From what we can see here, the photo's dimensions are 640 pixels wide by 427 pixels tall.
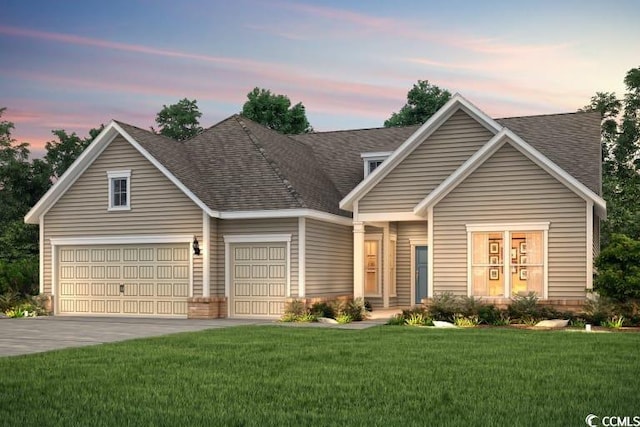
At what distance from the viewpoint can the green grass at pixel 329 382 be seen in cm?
903

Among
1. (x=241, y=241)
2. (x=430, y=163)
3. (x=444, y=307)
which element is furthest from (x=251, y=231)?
(x=444, y=307)

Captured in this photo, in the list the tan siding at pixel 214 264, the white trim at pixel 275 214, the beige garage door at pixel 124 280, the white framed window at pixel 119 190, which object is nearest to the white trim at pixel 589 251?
the white trim at pixel 275 214

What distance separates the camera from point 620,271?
2020 centimetres

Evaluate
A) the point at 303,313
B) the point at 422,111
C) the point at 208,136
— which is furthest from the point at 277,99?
the point at 303,313

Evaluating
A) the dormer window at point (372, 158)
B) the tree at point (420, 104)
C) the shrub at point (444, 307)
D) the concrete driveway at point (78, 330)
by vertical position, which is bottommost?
the concrete driveway at point (78, 330)

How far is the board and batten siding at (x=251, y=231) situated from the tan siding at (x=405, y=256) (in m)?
5.15

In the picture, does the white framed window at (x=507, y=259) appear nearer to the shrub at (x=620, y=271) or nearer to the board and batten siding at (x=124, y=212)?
the shrub at (x=620, y=271)

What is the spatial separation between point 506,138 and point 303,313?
25.5ft

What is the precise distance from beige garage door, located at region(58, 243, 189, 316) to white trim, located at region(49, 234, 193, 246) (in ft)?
0.82

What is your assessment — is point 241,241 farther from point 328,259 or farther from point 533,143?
point 533,143

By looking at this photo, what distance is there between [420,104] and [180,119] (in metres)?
14.9

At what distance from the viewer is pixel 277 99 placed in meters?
45.1

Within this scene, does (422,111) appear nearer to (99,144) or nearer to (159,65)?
(159,65)

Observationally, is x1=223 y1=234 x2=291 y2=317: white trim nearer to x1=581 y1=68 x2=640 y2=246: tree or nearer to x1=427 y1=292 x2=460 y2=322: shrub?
x1=427 y1=292 x2=460 y2=322: shrub
